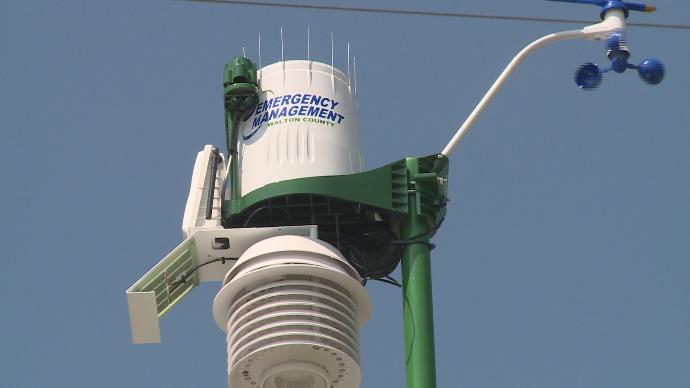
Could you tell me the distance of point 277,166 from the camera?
21.8m

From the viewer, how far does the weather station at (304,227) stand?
1980 cm

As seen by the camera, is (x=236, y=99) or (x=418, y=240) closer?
(x=418, y=240)

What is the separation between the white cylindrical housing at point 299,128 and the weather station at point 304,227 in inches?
0.8

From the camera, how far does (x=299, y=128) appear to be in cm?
2211

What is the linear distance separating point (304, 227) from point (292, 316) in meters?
2.01

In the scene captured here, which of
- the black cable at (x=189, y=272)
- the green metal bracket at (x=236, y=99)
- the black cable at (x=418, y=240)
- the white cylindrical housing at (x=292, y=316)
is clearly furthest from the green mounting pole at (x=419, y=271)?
the green metal bracket at (x=236, y=99)

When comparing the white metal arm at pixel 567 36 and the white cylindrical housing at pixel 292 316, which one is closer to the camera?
the white cylindrical housing at pixel 292 316

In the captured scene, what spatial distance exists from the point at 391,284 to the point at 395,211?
34.1 inches

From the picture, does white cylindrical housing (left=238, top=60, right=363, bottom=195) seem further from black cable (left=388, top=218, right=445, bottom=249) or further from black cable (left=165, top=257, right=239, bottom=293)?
black cable (left=388, top=218, right=445, bottom=249)

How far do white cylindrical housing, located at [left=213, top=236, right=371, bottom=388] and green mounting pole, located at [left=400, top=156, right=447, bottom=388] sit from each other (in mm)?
577

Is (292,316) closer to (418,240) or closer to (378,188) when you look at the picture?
(418,240)

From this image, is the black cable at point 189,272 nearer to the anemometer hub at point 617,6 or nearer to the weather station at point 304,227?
the weather station at point 304,227

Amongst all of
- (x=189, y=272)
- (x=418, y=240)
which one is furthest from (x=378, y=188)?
(x=189, y=272)

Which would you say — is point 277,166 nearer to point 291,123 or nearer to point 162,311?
point 291,123
